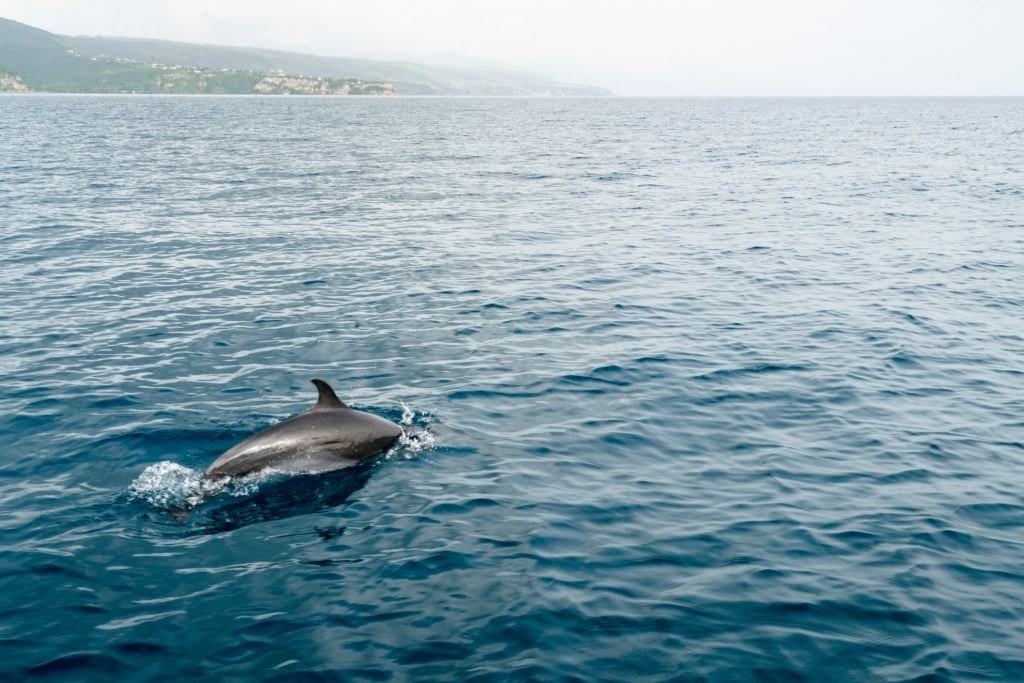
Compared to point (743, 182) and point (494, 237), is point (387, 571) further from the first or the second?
point (743, 182)

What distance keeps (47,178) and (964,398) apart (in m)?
56.0

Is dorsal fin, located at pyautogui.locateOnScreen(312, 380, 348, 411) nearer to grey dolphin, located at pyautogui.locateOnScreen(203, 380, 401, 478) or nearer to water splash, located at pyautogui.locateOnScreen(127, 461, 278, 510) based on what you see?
grey dolphin, located at pyautogui.locateOnScreen(203, 380, 401, 478)

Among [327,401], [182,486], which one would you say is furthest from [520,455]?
[182,486]

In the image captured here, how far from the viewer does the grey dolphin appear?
14078mm

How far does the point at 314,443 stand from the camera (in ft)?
47.6

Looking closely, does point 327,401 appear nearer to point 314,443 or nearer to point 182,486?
point 314,443

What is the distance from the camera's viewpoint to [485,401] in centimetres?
1770

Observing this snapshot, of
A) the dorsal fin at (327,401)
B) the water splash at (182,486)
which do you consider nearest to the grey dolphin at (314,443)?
the dorsal fin at (327,401)

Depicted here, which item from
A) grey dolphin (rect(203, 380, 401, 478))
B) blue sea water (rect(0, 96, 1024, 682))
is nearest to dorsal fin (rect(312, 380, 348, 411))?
grey dolphin (rect(203, 380, 401, 478))

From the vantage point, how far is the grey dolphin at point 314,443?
554 inches

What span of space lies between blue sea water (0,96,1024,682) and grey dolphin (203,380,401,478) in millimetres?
430

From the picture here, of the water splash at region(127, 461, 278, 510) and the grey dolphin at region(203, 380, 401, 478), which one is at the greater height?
the grey dolphin at region(203, 380, 401, 478)

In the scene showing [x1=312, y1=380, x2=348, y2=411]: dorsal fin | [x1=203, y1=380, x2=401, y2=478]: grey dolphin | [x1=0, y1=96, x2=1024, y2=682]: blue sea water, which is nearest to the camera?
[x1=0, y1=96, x2=1024, y2=682]: blue sea water

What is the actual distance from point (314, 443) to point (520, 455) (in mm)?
3788
